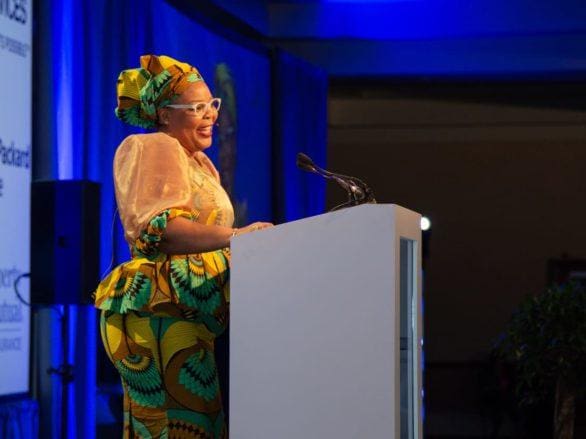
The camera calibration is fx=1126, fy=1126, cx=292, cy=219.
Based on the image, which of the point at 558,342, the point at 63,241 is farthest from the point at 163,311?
the point at 558,342

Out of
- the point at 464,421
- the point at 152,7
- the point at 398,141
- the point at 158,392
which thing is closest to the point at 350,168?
the point at 398,141

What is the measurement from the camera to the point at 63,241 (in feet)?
13.8

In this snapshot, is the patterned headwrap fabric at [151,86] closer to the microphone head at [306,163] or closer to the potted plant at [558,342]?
the microphone head at [306,163]

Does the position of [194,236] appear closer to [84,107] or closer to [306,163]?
[306,163]

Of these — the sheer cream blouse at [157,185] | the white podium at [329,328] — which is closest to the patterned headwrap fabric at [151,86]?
the sheer cream blouse at [157,185]

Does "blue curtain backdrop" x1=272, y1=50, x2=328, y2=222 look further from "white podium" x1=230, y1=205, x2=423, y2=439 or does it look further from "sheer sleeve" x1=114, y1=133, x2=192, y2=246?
"white podium" x1=230, y1=205, x2=423, y2=439

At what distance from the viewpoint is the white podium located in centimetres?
179

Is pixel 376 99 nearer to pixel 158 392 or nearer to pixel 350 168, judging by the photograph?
pixel 350 168

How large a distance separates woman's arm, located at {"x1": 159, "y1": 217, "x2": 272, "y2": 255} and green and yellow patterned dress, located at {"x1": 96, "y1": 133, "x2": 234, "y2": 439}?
6 cm

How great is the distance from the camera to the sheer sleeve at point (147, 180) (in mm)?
2285

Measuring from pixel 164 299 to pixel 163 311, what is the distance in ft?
0.11

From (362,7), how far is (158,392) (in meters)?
5.47

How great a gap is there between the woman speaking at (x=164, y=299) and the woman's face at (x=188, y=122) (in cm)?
5

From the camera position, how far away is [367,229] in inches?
71.2
